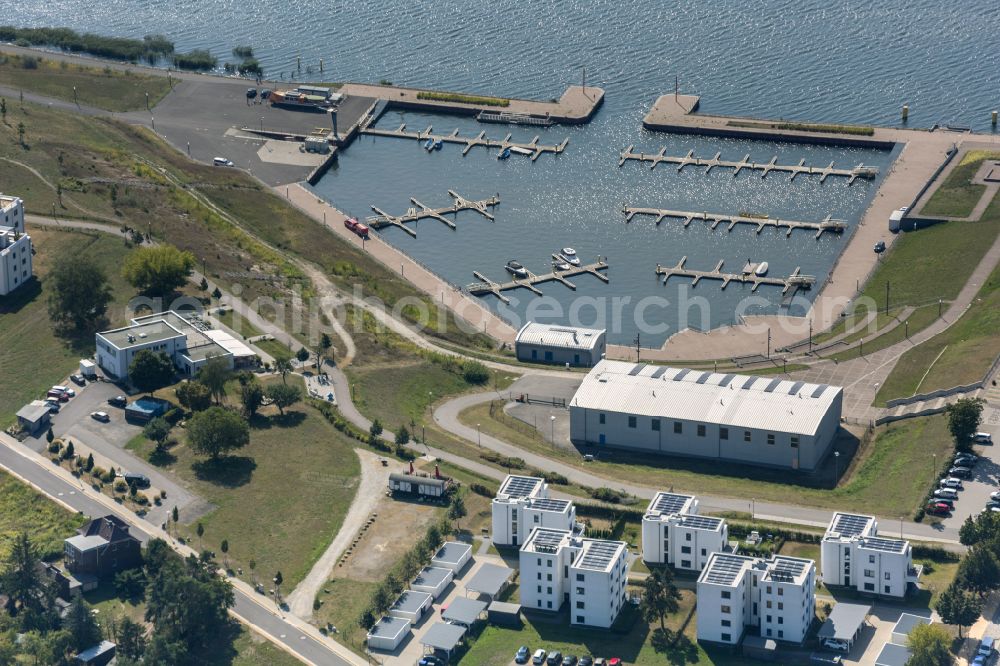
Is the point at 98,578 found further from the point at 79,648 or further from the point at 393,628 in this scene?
the point at 393,628

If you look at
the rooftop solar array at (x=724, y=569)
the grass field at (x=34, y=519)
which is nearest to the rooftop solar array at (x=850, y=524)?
the rooftop solar array at (x=724, y=569)

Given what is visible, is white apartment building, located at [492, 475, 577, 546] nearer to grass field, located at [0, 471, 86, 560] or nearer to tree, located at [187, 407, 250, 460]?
tree, located at [187, 407, 250, 460]

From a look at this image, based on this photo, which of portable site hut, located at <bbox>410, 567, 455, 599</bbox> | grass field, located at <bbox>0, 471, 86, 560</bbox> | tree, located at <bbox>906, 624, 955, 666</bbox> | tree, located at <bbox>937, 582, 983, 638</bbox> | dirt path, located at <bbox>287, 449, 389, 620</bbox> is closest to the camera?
tree, located at <bbox>906, 624, 955, 666</bbox>

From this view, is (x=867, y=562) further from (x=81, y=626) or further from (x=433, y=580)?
(x=81, y=626)

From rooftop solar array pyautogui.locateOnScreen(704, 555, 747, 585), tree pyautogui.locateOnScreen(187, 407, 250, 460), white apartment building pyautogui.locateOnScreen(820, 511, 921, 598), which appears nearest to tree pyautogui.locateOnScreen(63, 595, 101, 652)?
tree pyautogui.locateOnScreen(187, 407, 250, 460)

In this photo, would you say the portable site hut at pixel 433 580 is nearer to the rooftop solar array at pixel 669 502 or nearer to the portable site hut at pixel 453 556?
the portable site hut at pixel 453 556

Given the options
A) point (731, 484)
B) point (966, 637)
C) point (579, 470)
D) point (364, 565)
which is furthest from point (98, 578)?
point (966, 637)
